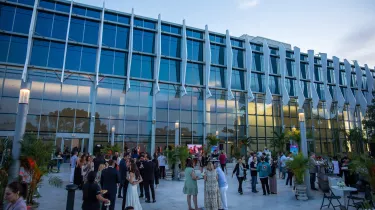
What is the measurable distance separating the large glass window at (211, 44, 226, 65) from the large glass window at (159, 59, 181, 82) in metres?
5.04

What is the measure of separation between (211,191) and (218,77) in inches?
952

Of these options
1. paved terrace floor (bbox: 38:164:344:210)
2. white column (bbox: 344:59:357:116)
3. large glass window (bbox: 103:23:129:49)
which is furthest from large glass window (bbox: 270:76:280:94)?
paved terrace floor (bbox: 38:164:344:210)

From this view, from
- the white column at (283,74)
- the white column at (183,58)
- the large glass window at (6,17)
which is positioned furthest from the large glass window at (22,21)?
the white column at (283,74)

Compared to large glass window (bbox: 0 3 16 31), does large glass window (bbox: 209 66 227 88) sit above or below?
below

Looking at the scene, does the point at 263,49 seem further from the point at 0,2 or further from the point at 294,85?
the point at 0,2

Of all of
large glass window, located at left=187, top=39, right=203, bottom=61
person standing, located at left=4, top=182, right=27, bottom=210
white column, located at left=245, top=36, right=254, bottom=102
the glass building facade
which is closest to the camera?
person standing, located at left=4, top=182, right=27, bottom=210

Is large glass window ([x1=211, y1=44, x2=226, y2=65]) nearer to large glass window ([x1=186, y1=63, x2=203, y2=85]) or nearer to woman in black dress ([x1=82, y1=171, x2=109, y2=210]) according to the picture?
large glass window ([x1=186, y1=63, x2=203, y2=85])

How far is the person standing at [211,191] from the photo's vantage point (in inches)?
279

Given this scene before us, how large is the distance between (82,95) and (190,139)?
12.6m

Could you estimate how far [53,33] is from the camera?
76.0 feet

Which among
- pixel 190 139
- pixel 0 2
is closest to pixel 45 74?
pixel 0 2

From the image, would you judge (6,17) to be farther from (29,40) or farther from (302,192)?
(302,192)

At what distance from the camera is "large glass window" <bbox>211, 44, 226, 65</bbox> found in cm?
3058

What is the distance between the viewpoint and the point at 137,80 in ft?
85.7
